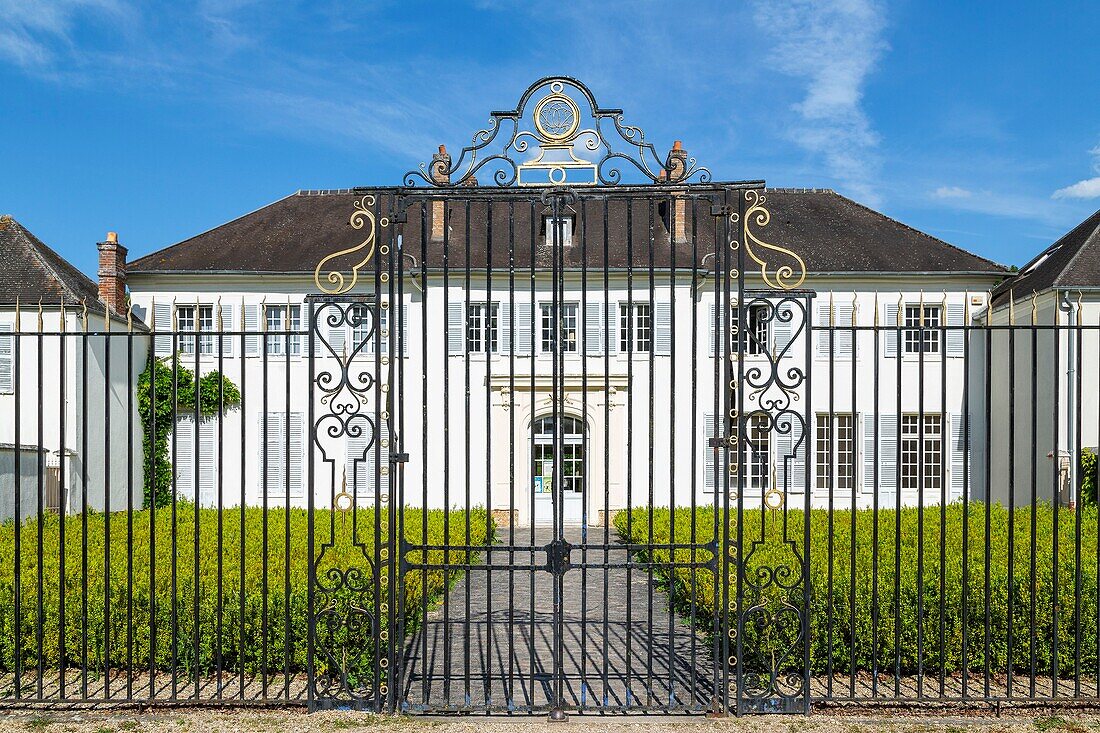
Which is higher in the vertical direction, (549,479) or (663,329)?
(663,329)

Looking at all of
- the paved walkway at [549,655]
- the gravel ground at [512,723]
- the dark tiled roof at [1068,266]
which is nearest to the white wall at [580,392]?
the dark tiled roof at [1068,266]

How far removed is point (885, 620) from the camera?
575 centimetres

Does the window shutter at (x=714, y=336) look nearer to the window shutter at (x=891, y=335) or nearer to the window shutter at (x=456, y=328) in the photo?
the window shutter at (x=891, y=335)

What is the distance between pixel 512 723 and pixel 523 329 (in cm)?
1210

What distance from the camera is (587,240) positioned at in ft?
60.2

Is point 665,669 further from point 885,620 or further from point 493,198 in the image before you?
point 493,198

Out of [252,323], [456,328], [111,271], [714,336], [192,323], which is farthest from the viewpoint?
[192,323]

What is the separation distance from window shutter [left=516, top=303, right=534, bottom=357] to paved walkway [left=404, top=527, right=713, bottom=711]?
295 inches

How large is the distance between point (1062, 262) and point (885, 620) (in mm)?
13201

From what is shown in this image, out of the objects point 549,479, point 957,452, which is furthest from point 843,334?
point 549,479

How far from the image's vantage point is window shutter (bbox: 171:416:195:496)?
16422 millimetres

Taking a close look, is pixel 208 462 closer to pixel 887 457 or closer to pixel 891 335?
→ pixel 887 457

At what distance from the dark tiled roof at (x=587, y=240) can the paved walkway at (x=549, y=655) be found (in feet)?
29.9

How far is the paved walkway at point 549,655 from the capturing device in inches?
193
